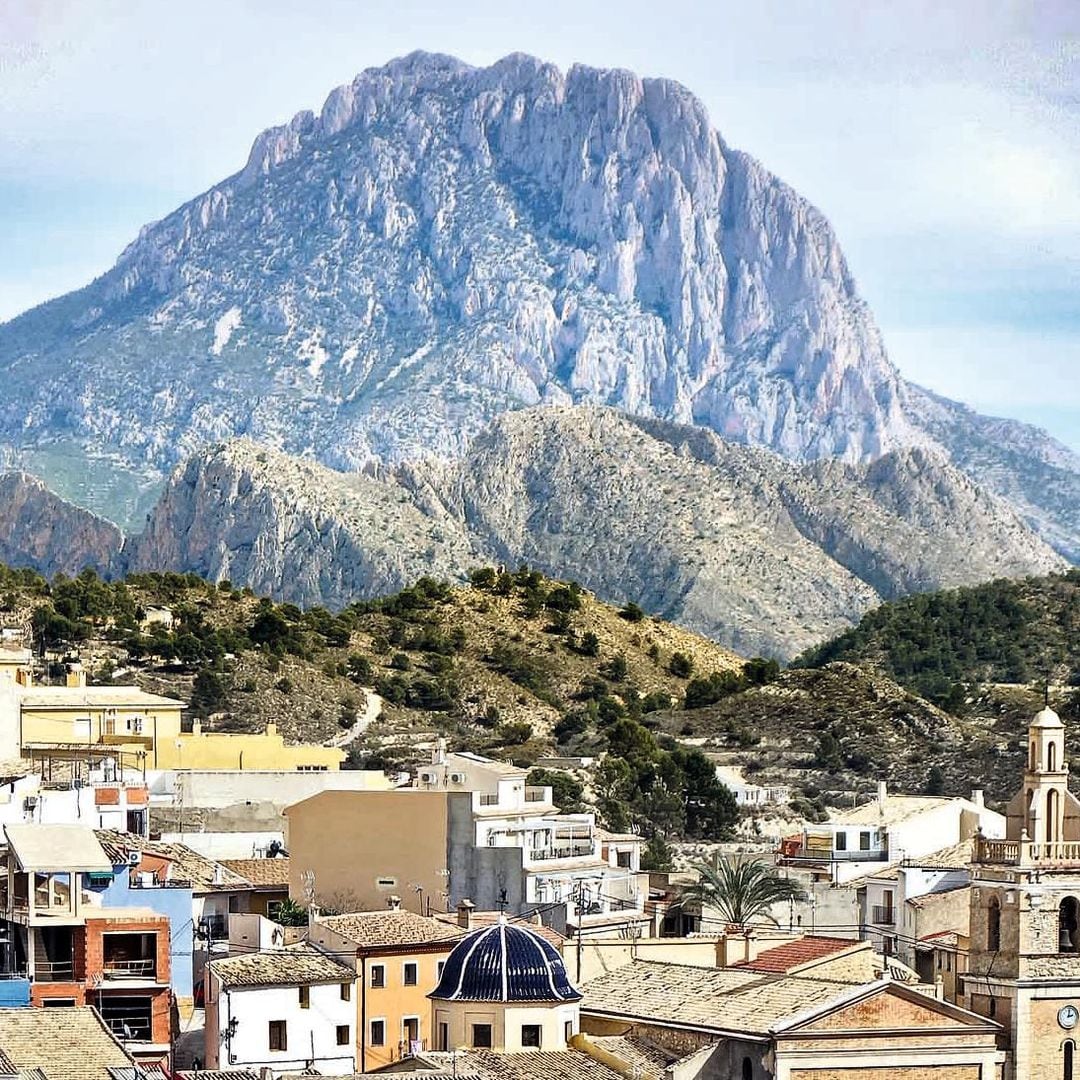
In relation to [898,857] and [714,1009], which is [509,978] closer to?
[714,1009]

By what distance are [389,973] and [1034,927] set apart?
12.3 m

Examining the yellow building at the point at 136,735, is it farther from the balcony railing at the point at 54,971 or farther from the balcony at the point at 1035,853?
the balcony at the point at 1035,853

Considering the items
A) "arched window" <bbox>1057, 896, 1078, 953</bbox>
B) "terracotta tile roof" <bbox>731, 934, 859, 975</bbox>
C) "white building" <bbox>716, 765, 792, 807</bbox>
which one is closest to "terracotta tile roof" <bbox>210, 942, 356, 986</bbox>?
"terracotta tile roof" <bbox>731, 934, 859, 975</bbox>

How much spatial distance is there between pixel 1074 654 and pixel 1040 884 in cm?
9482

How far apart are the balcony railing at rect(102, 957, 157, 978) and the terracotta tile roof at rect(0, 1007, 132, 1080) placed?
431 cm

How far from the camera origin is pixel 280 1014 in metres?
54.6

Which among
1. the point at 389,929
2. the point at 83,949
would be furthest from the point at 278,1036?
the point at 389,929

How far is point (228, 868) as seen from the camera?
7269 cm

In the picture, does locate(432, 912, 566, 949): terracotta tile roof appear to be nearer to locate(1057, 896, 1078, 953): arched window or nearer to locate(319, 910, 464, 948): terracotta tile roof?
locate(319, 910, 464, 948): terracotta tile roof

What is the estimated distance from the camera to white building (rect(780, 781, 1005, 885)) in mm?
75062

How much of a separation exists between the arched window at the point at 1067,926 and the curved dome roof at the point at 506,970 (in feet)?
29.3

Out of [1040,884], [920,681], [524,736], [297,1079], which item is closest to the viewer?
[297,1079]

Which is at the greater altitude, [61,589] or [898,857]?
[61,589]

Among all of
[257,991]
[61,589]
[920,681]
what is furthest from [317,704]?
[257,991]
